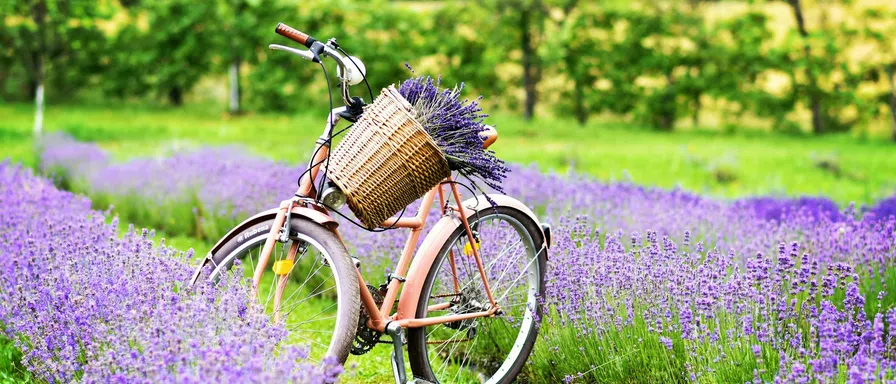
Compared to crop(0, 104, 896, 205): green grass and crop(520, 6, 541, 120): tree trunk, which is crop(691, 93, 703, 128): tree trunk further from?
crop(520, 6, 541, 120): tree trunk

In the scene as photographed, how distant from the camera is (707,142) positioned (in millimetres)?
13984

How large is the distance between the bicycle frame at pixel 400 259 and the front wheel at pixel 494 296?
44 mm

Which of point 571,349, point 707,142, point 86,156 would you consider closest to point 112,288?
point 571,349

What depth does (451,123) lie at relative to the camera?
9.61ft

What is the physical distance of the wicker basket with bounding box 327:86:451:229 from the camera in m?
2.81

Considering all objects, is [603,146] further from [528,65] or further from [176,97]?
[176,97]

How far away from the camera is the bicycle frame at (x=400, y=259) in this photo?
2844 millimetres

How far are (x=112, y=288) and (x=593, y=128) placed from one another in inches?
533

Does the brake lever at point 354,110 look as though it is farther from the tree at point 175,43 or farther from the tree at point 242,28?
the tree at point 175,43

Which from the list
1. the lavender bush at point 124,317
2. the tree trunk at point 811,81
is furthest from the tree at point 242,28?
the lavender bush at point 124,317

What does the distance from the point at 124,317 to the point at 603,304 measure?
68.3 inches

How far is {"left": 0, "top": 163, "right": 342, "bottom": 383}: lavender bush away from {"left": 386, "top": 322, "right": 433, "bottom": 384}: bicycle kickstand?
34cm

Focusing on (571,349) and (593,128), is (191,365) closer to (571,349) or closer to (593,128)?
(571,349)

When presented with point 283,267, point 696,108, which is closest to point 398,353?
point 283,267
